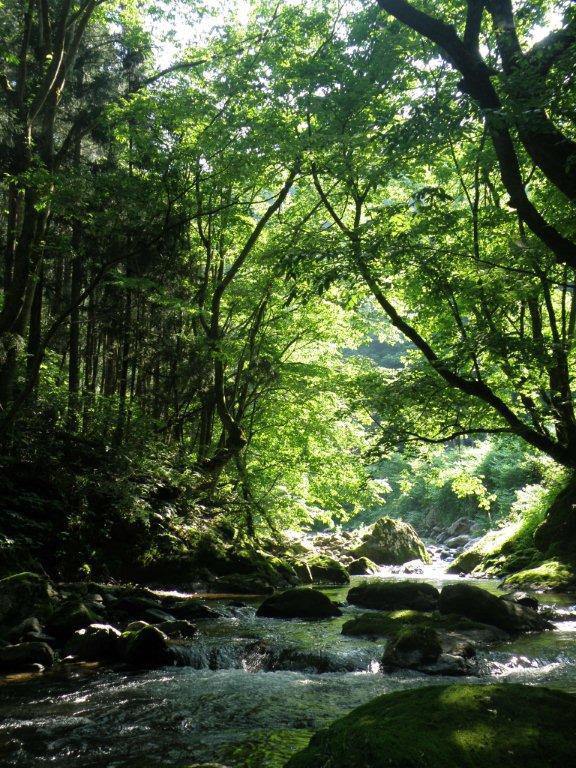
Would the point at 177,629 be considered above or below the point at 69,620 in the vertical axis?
below

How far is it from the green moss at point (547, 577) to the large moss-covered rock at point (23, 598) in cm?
1081

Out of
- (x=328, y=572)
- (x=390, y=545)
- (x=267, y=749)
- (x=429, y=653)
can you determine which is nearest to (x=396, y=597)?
(x=429, y=653)

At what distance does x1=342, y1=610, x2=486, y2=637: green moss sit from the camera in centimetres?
872

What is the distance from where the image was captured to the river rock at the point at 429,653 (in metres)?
6.91

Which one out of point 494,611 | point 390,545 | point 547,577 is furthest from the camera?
point 390,545

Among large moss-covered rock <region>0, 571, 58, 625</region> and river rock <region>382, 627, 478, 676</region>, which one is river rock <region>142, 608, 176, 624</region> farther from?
river rock <region>382, 627, 478, 676</region>

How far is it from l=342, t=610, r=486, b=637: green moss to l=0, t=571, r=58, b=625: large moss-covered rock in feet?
14.7

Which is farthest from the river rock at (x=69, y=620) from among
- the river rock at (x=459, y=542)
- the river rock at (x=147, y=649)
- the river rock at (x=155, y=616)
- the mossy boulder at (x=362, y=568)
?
the river rock at (x=459, y=542)

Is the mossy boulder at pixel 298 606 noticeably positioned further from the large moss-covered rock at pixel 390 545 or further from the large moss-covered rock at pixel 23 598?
the large moss-covered rock at pixel 390 545

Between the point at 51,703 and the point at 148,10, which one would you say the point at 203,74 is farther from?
the point at 51,703

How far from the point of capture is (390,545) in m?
24.2

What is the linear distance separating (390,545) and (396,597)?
1277cm

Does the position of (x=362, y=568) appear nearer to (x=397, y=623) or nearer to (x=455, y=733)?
(x=397, y=623)

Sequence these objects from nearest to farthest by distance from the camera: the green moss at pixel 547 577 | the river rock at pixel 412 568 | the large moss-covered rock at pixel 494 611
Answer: the large moss-covered rock at pixel 494 611 < the green moss at pixel 547 577 < the river rock at pixel 412 568
